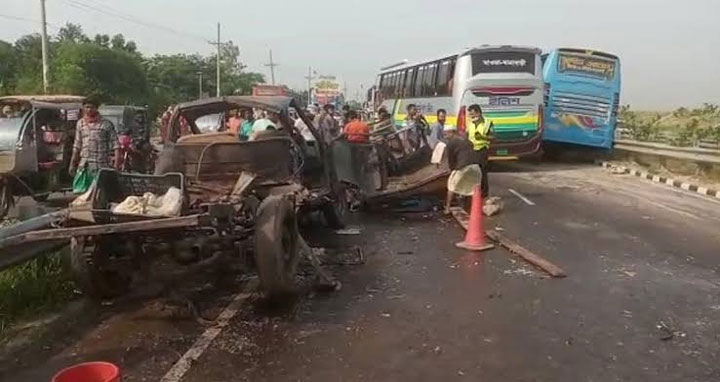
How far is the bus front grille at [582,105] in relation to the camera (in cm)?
2169

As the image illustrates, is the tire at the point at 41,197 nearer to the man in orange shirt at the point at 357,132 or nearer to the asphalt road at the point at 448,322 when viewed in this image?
the man in orange shirt at the point at 357,132

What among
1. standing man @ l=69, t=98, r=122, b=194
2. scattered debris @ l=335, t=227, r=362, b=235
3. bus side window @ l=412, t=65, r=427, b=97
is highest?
bus side window @ l=412, t=65, r=427, b=97

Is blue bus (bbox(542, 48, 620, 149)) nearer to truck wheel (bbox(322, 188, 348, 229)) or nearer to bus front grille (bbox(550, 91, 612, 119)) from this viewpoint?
bus front grille (bbox(550, 91, 612, 119))

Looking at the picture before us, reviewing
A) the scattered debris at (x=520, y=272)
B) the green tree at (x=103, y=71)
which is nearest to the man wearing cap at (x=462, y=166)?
the scattered debris at (x=520, y=272)

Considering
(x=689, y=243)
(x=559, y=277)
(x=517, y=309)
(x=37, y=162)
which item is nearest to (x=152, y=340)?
(x=517, y=309)

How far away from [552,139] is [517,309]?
1660 centimetres

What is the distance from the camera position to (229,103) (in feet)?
28.1

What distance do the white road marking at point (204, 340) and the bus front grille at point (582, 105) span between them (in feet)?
53.8

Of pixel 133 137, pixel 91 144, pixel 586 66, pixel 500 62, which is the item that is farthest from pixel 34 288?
pixel 586 66

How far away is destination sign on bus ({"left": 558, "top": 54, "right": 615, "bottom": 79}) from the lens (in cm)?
2172

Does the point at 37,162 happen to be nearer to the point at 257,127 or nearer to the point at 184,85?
the point at 257,127

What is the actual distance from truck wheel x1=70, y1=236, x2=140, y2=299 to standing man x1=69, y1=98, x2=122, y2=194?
275 cm

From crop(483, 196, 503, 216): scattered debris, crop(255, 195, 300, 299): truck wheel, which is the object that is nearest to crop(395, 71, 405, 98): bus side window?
crop(483, 196, 503, 216): scattered debris

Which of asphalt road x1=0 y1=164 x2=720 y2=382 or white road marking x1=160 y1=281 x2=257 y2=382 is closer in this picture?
white road marking x1=160 y1=281 x2=257 y2=382
